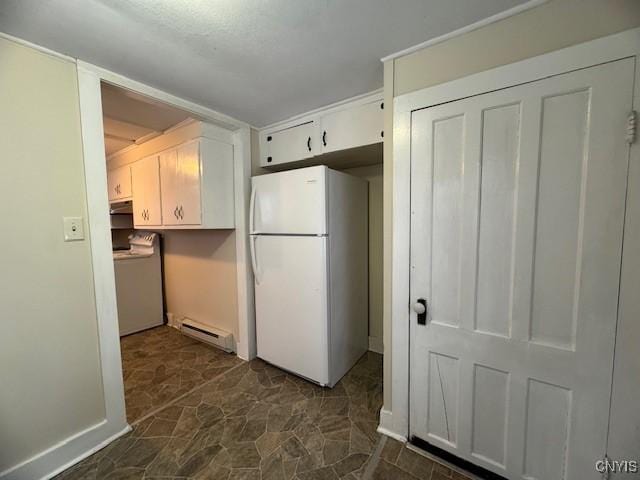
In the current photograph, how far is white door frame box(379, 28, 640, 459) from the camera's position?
3.06 feet

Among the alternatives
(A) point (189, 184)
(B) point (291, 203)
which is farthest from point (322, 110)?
(A) point (189, 184)

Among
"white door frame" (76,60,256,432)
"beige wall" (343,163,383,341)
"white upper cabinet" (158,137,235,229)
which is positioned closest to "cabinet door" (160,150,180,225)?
"white upper cabinet" (158,137,235,229)

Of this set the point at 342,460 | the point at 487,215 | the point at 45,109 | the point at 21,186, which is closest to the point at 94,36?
the point at 45,109

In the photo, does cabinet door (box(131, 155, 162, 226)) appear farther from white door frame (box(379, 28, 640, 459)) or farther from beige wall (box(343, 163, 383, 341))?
white door frame (box(379, 28, 640, 459))

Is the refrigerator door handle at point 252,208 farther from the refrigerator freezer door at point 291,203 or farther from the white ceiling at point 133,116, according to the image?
the white ceiling at point 133,116

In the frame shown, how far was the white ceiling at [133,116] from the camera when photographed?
1.79 metres

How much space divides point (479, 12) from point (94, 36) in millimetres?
1819

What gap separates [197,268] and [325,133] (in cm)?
211

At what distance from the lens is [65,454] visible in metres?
1.37

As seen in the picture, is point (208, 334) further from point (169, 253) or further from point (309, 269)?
point (309, 269)

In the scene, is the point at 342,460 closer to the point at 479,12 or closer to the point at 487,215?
the point at 487,215

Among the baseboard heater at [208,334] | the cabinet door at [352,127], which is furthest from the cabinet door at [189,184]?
the baseboard heater at [208,334]

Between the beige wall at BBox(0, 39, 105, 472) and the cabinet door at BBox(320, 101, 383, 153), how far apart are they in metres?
1.56

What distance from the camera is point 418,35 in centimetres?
124
